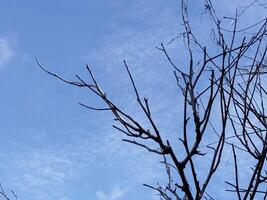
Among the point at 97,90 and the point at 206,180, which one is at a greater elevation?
the point at 97,90

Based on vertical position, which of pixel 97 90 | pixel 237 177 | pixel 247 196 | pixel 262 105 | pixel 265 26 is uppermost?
pixel 265 26

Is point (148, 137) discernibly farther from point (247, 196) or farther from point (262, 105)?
point (262, 105)

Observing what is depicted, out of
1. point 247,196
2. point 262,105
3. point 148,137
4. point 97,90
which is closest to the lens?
point 247,196

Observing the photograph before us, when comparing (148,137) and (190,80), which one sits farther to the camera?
(190,80)

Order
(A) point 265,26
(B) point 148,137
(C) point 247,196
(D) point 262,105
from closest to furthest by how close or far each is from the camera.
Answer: (C) point 247,196 < (B) point 148,137 < (A) point 265,26 < (D) point 262,105

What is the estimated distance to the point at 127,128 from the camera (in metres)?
1.78

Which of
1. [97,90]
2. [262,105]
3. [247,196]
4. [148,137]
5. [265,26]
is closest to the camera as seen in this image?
[247,196]

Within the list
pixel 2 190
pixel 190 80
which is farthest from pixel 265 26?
pixel 2 190

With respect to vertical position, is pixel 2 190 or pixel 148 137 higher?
pixel 2 190

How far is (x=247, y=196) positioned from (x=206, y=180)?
169 millimetres

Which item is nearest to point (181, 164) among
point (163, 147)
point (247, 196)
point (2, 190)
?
point (163, 147)

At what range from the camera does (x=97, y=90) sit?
1831 mm

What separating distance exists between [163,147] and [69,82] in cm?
58

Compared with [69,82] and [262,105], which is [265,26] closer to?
[262,105]
